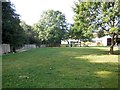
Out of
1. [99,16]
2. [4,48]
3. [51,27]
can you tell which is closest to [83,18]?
[99,16]

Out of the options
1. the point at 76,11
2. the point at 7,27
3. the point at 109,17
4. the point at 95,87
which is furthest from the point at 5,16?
the point at 95,87

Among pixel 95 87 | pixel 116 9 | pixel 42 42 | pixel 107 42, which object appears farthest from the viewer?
pixel 107 42

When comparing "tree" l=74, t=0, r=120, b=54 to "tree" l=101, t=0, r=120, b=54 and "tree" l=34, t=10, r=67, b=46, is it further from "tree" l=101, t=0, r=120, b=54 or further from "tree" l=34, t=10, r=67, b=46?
"tree" l=34, t=10, r=67, b=46

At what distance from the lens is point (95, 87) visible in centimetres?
621

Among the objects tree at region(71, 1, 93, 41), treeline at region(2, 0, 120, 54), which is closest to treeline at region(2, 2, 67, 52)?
treeline at region(2, 0, 120, 54)

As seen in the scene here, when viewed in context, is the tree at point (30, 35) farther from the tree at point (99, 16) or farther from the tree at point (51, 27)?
the tree at point (99, 16)

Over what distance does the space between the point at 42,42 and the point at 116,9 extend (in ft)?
148

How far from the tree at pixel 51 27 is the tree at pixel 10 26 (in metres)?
33.1

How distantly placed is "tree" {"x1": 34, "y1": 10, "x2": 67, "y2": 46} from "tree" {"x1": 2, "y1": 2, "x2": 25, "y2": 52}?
109 feet

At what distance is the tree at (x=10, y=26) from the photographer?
24697mm

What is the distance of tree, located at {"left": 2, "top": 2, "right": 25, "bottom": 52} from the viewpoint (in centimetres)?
2470

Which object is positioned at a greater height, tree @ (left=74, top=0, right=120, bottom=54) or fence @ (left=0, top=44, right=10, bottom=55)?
tree @ (left=74, top=0, right=120, bottom=54)

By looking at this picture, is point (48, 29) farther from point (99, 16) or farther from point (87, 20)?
point (99, 16)

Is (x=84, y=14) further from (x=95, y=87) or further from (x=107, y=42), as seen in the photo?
(x=107, y=42)
